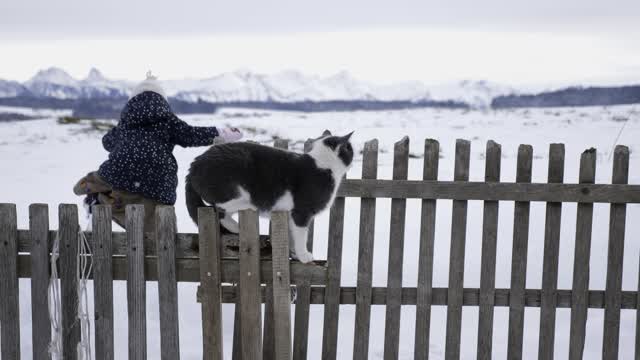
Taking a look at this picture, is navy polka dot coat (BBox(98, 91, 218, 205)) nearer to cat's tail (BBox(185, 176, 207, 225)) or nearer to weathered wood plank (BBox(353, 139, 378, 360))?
cat's tail (BBox(185, 176, 207, 225))

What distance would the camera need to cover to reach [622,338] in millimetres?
5219

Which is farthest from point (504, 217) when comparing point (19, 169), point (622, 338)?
point (19, 169)

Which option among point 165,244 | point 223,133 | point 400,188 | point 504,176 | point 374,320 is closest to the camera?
point 165,244

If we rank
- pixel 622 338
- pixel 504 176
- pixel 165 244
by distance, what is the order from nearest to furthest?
pixel 165 244 < pixel 622 338 < pixel 504 176

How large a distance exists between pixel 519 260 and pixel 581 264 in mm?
406

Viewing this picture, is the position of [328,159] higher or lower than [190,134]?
lower

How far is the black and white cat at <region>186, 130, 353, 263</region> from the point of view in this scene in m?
3.44

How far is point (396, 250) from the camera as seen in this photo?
4.23 metres

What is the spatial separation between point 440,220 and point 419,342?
3.60 metres

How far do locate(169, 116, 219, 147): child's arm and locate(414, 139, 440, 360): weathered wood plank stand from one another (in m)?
1.33

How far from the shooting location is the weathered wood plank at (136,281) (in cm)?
340

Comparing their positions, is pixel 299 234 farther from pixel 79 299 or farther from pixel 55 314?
pixel 55 314

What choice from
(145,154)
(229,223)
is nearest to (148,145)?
(145,154)

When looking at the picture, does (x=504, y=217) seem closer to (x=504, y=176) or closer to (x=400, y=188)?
(x=504, y=176)
